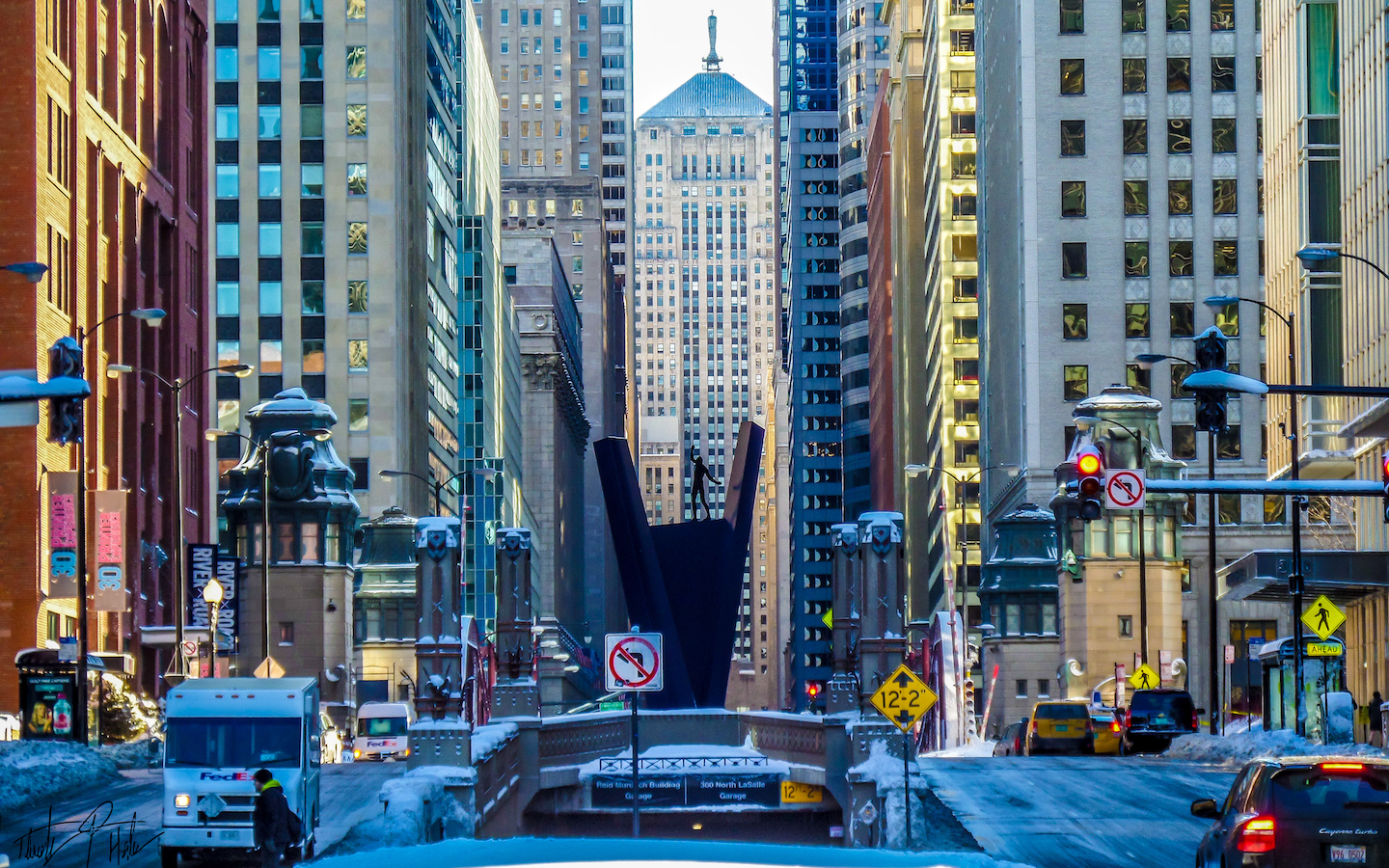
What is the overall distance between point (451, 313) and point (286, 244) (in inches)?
1046

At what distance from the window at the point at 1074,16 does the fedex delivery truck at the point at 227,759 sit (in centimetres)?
8074

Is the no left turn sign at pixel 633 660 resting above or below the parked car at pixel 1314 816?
above

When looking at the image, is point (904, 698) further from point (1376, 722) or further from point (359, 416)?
point (359, 416)

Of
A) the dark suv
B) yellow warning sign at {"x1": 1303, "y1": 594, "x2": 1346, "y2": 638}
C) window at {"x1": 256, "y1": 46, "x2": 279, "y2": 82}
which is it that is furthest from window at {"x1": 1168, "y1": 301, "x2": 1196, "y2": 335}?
yellow warning sign at {"x1": 1303, "y1": 594, "x2": 1346, "y2": 638}

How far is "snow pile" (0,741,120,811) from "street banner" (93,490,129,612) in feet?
62.3

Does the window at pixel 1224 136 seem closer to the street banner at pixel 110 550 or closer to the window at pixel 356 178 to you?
the window at pixel 356 178

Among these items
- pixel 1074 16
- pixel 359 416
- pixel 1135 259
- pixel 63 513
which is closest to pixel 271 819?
pixel 63 513

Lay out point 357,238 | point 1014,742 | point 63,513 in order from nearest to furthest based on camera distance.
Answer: point 63,513 < point 1014,742 < point 357,238

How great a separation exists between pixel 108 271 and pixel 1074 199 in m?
49.8

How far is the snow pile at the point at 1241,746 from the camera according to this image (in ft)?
135

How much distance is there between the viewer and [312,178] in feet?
361

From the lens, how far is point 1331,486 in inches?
1289

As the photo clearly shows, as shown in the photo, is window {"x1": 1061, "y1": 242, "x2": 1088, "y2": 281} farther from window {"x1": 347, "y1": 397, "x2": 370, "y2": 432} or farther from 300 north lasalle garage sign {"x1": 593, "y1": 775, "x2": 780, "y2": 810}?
300 north lasalle garage sign {"x1": 593, "y1": 775, "x2": 780, "y2": 810}

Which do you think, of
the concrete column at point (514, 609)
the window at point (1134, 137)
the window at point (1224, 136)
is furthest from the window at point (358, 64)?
the concrete column at point (514, 609)
